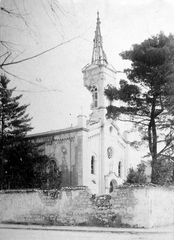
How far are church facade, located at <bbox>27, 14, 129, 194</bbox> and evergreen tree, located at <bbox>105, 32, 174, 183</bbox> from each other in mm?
5256

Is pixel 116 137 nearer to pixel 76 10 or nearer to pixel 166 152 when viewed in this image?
pixel 166 152

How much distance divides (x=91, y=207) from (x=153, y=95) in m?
5.79

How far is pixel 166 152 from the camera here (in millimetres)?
15430

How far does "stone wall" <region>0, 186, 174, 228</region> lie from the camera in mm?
11289

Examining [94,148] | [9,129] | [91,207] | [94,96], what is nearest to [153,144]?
[91,207]

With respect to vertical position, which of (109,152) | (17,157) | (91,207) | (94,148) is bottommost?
(91,207)

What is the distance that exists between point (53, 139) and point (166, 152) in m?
9.96

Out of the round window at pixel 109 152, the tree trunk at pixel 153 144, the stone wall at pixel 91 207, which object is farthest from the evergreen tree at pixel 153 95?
the round window at pixel 109 152

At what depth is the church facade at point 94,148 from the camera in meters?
23.1

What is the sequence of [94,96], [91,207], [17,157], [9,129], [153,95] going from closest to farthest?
[91,207], [9,129], [153,95], [17,157], [94,96]

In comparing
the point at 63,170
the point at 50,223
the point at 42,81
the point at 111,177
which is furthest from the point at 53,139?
the point at 42,81

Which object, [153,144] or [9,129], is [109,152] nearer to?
[153,144]

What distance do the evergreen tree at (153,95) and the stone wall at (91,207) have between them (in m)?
2.91

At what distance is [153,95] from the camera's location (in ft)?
51.3
